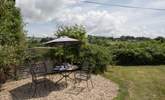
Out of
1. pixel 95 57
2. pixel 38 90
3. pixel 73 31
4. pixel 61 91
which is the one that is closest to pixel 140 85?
pixel 95 57

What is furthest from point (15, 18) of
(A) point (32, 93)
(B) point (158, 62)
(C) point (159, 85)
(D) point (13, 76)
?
(B) point (158, 62)

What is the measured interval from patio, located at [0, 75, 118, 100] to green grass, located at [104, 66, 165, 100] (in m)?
0.44

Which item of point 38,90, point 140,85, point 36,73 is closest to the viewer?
point 38,90

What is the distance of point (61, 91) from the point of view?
9.32m

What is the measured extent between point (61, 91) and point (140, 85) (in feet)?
11.8

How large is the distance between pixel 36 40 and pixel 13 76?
454cm

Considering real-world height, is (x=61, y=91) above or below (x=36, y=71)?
below

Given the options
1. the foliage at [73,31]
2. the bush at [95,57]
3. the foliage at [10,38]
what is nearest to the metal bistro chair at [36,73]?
the foliage at [10,38]

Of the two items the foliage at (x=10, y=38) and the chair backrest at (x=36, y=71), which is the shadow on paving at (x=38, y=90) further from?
the foliage at (x=10, y=38)

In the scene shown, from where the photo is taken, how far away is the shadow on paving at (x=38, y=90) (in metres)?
8.87

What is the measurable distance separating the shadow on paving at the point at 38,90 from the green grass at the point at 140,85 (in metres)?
2.38

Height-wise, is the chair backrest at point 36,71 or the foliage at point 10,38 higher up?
the foliage at point 10,38

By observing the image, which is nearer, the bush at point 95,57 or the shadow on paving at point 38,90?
the shadow on paving at point 38,90

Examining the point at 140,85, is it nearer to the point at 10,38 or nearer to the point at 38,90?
the point at 38,90
